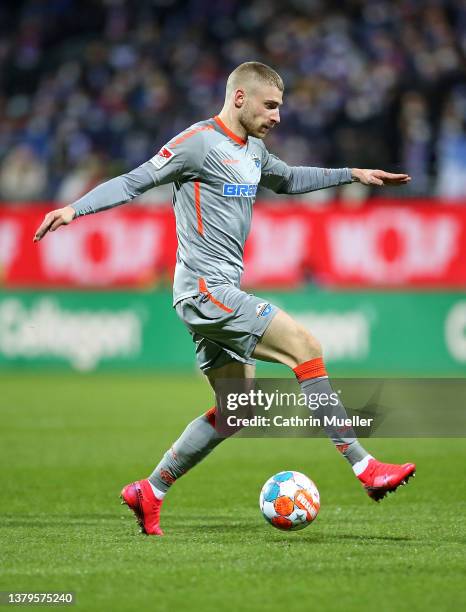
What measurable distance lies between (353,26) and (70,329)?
7.90 metres

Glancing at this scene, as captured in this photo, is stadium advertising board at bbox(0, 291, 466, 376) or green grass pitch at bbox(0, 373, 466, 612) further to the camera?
stadium advertising board at bbox(0, 291, 466, 376)

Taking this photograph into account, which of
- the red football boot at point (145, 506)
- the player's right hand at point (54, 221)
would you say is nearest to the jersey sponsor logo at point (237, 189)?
the player's right hand at point (54, 221)

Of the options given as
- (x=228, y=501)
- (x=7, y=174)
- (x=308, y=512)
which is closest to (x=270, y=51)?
(x=7, y=174)

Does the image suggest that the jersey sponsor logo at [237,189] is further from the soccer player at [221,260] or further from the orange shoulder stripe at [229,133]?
the orange shoulder stripe at [229,133]

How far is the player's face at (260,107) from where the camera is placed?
6.50 m

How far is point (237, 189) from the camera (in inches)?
256

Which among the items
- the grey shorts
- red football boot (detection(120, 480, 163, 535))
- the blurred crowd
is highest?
Answer: the blurred crowd

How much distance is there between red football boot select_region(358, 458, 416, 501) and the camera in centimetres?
577

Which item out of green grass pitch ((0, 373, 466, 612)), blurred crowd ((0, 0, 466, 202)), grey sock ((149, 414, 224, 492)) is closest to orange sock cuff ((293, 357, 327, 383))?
grey sock ((149, 414, 224, 492))

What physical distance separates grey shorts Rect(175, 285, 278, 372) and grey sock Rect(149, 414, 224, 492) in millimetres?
480

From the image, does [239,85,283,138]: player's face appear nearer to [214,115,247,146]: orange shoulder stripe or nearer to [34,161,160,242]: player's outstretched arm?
[214,115,247,146]: orange shoulder stripe

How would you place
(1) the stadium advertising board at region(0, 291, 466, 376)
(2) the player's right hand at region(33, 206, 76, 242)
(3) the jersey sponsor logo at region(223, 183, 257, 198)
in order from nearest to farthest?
(2) the player's right hand at region(33, 206, 76, 242) < (3) the jersey sponsor logo at region(223, 183, 257, 198) < (1) the stadium advertising board at region(0, 291, 466, 376)

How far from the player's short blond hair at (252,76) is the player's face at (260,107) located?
0.04 metres

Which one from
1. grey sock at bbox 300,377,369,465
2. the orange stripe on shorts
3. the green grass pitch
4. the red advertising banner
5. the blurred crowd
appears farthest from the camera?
the red advertising banner
